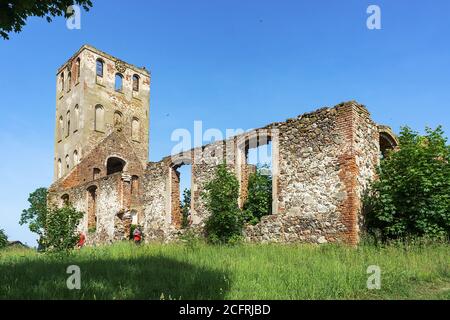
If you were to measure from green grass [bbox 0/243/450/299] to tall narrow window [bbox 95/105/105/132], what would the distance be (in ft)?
77.0

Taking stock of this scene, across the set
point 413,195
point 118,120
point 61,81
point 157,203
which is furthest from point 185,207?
point 61,81

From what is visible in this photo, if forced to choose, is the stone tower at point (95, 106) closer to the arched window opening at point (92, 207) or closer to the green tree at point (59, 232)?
the arched window opening at point (92, 207)

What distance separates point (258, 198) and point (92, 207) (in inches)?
482

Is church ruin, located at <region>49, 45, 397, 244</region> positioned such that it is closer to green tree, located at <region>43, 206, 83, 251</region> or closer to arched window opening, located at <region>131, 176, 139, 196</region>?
arched window opening, located at <region>131, 176, 139, 196</region>

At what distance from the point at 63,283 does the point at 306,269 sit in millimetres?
4226

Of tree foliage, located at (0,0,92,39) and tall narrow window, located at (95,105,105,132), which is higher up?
tall narrow window, located at (95,105,105,132)

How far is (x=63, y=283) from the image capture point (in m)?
6.58

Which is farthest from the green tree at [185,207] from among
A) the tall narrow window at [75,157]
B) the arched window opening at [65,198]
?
the tall narrow window at [75,157]

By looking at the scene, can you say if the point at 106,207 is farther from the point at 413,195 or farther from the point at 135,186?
the point at 413,195

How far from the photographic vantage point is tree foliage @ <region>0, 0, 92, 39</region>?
20.8 feet

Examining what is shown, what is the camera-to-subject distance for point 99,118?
31812 mm

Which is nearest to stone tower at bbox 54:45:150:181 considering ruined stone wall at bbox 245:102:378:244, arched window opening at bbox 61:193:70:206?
arched window opening at bbox 61:193:70:206
